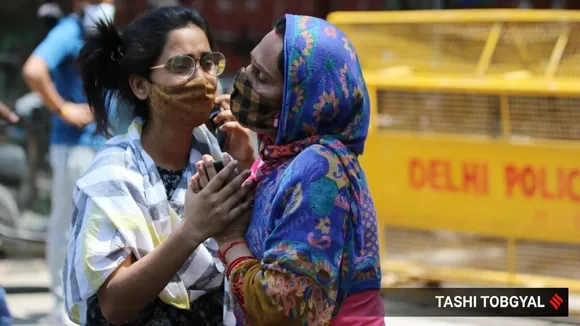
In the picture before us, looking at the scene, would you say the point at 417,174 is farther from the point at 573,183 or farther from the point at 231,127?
the point at 231,127

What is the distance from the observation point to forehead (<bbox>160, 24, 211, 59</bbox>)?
8.90ft

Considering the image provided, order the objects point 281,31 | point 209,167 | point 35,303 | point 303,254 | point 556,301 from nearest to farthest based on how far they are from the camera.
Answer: point 303,254 < point 281,31 < point 209,167 < point 556,301 < point 35,303

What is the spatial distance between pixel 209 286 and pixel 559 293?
1662 mm

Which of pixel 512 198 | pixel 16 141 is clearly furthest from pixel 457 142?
pixel 16 141

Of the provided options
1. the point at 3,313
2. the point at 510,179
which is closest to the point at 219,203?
the point at 3,313

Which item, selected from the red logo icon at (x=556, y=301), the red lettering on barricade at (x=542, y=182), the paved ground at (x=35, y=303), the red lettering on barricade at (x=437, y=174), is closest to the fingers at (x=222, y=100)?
the red logo icon at (x=556, y=301)

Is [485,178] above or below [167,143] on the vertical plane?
below

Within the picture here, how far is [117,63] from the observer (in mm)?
2818

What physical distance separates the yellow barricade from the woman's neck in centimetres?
324

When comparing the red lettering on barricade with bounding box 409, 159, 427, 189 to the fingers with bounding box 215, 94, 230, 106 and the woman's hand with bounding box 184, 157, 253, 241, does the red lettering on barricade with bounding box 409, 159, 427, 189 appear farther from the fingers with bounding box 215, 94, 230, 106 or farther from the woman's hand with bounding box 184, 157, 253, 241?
the woman's hand with bounding box 184, 157, 253, 241

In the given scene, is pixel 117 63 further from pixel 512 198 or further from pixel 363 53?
pixel 363 53

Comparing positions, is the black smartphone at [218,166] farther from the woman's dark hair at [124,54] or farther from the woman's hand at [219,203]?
the woman's dark hair at [124,54]

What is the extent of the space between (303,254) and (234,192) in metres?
0.27

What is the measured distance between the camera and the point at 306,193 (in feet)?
6.79
